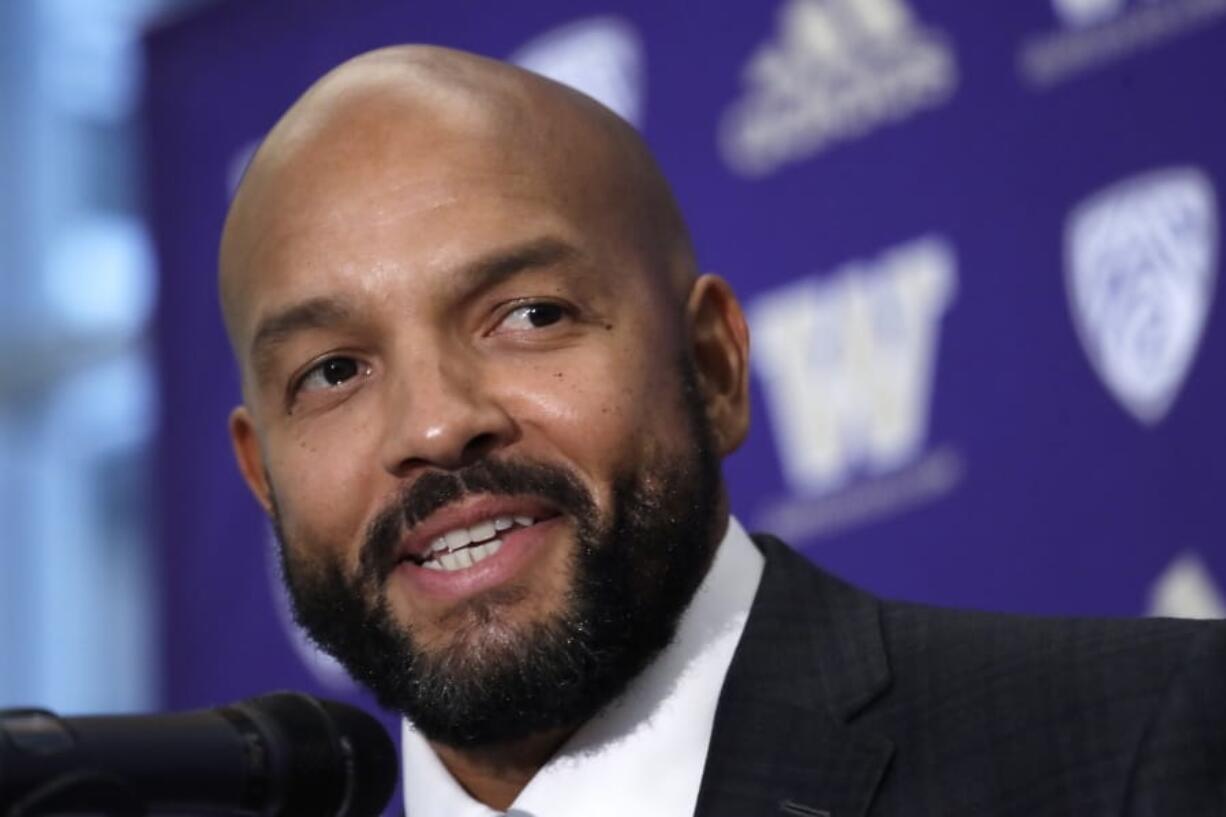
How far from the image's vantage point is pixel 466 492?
168 cm

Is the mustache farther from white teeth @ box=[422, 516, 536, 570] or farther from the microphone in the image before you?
the microphone

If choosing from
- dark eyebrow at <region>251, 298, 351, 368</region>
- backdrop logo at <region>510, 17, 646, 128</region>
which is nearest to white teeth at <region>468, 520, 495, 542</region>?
dark eyebrow at <region>251, 298, 351, 368</region>

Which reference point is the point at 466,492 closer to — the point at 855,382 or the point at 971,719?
the point at 971,719

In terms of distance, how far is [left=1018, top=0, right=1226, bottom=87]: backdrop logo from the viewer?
259cm

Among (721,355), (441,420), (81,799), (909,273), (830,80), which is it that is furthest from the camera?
(830,80)

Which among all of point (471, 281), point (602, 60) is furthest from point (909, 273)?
point (471, 281)

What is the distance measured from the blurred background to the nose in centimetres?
115

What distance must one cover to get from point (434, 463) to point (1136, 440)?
3.94 feet

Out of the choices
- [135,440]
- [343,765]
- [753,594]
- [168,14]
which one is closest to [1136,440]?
[753,594]

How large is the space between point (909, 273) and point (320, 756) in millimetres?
1616

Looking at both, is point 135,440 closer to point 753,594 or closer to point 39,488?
point 39,488

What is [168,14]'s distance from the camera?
404cm

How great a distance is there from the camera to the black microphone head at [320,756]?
1321 mm

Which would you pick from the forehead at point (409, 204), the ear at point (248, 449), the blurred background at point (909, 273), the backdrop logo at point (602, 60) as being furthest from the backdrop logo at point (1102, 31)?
the ear at point (248, 449)
